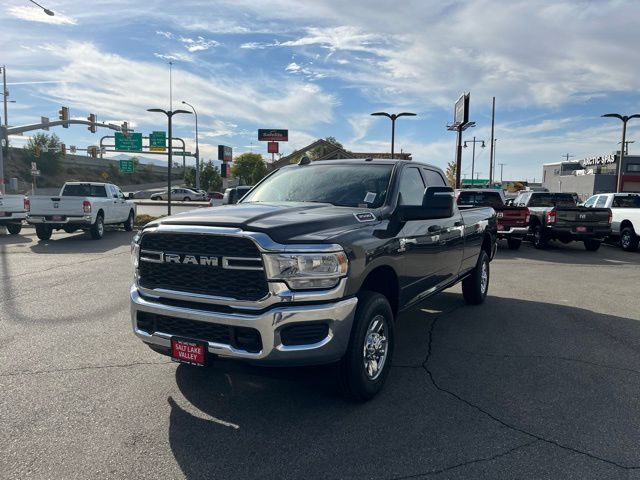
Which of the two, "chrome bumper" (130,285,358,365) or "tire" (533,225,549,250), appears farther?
"tire" (533,225,549,250)

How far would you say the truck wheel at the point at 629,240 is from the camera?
1498 cm

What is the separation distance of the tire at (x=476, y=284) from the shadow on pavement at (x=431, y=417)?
183 cm

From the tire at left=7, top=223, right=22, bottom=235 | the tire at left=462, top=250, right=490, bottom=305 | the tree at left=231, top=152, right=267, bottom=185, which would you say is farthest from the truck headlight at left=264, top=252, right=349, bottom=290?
the tree at left=231, top=152, right=267, bottom=185

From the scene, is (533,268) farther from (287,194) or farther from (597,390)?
(287,194)

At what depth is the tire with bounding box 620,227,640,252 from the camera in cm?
1498

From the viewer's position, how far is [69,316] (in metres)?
6.40

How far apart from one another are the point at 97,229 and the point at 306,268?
14.8 metres

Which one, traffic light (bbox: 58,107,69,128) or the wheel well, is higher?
traffic light (bbox: 58,107,69,128)

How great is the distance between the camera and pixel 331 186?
484 cm

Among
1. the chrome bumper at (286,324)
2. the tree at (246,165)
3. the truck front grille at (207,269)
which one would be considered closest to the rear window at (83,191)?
the truck front grille at (207,269)

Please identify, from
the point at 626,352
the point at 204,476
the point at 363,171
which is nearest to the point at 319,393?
the point at 204,476

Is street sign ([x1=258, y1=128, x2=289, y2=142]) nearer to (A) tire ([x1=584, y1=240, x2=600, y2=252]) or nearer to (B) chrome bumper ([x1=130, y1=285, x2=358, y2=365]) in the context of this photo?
(A) tire ([x1=584, y1=240, x2=600, y2=252])

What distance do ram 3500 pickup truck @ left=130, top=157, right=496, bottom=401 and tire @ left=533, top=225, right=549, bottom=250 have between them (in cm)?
1202

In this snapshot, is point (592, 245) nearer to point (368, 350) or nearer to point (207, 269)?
point (368, 350)
